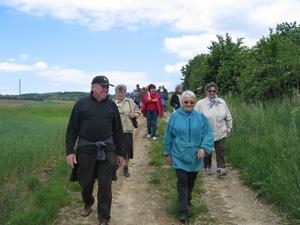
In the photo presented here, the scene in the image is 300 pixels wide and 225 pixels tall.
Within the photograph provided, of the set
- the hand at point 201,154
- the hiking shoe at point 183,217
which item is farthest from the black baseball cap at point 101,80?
the hiking shoe at point 183,217

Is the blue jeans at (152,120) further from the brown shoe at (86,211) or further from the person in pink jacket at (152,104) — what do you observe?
the brown shoe at (86,211)

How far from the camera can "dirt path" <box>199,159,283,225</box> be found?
7.94 m

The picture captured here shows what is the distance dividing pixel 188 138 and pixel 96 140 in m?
1.46

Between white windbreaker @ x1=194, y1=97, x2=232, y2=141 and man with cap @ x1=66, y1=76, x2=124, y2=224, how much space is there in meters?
3.82

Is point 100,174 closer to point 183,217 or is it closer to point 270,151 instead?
point 183,217

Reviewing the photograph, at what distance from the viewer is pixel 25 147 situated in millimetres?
12062

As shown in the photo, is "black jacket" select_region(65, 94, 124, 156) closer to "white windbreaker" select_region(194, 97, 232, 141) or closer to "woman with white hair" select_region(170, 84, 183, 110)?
"white windbreaker" select_region(194, 97, 232, 141)

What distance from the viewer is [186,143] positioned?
25.3ft

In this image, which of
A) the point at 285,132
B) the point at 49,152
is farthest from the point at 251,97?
the point at 49,152

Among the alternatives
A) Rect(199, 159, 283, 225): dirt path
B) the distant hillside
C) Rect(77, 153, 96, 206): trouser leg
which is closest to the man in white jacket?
Rect(199, 159, 283, 225): dirt path

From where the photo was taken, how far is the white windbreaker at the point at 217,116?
1087 centimetres

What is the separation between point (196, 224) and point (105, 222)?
144 cm

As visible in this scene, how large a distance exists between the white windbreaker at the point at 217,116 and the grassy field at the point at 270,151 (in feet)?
2.95

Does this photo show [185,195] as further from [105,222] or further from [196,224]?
[105,222]
